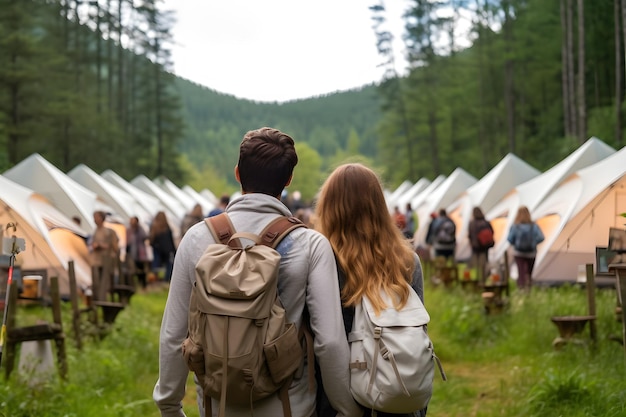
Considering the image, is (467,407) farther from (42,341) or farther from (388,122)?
(388,122)

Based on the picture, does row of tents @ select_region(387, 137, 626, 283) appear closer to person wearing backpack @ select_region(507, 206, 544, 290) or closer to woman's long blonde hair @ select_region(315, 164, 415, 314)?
person wearing backpack @ select_region(507, 206, 544, 290)

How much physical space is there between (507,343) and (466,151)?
155ft

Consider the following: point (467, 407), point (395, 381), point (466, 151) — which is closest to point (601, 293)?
point (467, 407)

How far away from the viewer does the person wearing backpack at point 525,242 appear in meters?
14.0

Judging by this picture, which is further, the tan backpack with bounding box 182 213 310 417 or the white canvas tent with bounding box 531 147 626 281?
the white canvas tent with bounding box 531 147 626 281

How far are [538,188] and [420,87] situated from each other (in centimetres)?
4346

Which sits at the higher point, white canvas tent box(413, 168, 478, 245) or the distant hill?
the distant hill

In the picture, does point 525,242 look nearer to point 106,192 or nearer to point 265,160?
point 265,160

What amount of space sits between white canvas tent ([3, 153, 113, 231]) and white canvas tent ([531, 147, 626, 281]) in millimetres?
9087

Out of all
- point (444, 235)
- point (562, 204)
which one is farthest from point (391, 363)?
point (444, 235)

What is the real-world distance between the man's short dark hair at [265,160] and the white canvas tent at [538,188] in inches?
521

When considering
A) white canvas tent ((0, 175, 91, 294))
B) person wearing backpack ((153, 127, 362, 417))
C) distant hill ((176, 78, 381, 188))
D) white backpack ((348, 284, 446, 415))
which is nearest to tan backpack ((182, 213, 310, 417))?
person wearing backpack ((153, 127, 362, 417))

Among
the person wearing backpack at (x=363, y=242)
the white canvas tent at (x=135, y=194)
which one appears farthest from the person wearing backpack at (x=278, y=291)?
the white canvas tent at (x=135, y=194)

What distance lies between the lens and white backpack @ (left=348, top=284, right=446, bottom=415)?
324cm
